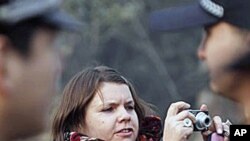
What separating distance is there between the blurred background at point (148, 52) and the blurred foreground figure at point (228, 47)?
3.43 metres

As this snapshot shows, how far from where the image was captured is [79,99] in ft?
6.80

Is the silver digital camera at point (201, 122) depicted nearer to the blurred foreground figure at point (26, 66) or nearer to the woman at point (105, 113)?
the woman at point (105, 113)

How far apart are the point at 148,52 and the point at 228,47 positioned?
15.9 ft

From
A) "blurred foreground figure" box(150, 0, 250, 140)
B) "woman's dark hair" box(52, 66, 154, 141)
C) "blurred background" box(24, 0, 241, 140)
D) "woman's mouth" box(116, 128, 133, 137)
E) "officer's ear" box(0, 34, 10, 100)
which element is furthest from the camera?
"blurred background" box(24, 0, 241, 140)

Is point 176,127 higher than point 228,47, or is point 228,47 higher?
point 228,47

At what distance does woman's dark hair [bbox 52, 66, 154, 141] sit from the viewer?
206cm

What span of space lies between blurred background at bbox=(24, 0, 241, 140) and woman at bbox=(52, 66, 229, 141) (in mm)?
2771

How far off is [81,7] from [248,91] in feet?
10.3

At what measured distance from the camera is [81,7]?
4.38m

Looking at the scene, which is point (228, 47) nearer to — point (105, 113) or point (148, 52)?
point (105, 113)

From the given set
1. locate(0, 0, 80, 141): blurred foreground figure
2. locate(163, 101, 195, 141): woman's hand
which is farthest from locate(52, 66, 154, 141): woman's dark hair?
locate(0, 0, 80, 141): blurred foreground figure

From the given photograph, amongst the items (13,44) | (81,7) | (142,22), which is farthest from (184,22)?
(142,22)

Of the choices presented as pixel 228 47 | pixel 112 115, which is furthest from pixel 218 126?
pixel 228 47

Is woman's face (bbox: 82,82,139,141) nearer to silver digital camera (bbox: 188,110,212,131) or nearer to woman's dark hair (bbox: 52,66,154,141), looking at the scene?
woman's dark hair (bbox: 52,66,154,141)
